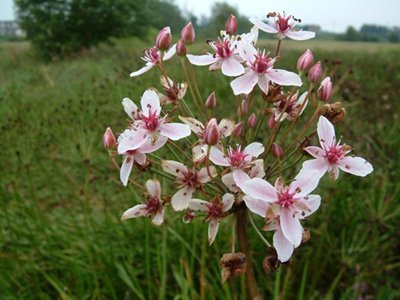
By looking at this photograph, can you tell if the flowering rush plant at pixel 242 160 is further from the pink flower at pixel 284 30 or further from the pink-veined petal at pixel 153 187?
the pink flower at pixel 284 30

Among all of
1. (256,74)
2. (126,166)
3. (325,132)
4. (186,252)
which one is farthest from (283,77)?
(186,252)

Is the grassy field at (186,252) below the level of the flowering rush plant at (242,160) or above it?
below

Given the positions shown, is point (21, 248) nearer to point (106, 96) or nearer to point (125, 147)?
point (125, 147)

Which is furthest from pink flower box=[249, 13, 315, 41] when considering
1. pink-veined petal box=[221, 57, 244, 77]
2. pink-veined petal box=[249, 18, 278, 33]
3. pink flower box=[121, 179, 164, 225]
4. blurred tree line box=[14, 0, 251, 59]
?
blurred tree line box=[14, 0, 251, 59]

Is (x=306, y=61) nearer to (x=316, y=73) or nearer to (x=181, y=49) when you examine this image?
(x=316, y=73)

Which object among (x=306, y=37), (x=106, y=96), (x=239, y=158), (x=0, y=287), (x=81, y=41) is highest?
(x=306, y=37)

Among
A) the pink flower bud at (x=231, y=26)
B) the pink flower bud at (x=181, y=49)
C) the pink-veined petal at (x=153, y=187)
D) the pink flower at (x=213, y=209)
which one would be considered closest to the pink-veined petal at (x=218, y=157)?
the pink flower at (x=213, y=209)

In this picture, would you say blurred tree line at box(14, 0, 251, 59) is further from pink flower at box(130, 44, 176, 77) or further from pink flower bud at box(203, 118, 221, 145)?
pink flower bud at box(203, 118, 221, 145)

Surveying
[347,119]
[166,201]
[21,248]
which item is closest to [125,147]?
[166,201]
